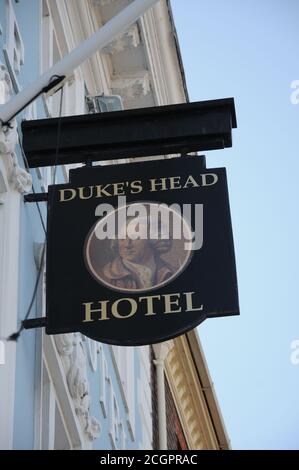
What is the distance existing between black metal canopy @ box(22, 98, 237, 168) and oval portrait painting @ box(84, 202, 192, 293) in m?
0.53

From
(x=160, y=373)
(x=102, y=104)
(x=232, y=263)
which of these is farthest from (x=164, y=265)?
(x=160, y=373)

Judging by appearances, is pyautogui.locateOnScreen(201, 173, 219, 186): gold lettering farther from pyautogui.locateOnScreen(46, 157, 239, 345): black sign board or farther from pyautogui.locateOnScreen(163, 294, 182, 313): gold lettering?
pyautogui.locateOnScreen(163, 294, 182, 313): gold lettering

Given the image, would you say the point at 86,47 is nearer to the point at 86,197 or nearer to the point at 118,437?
the point at 86,197

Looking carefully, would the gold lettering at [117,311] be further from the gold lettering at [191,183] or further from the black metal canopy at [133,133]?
the black metal canopy at [133,133]

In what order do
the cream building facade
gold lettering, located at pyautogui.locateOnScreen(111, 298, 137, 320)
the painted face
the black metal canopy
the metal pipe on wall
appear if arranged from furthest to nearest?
the cream building facade, the black metal canopy, the metal pipe on wall, the painted face, gold lettering, located at pyautogui.locateOnScreen(111, 298, 137, 320)

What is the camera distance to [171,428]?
21.8 metres

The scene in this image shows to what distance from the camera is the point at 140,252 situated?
31.5 ft

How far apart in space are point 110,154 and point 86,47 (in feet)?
2.58

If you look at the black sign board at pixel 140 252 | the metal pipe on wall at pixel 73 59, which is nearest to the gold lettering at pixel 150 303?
the black sign board at pixel 140 252

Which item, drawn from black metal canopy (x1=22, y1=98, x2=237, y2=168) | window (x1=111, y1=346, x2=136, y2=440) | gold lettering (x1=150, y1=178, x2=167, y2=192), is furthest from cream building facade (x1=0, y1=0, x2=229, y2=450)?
gold lettering (x1=150, y1=178, x2=167, y2=192)

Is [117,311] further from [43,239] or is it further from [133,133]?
[43,239]

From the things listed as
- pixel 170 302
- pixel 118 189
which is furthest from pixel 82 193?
pixel 170 302

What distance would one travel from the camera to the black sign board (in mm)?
9125
